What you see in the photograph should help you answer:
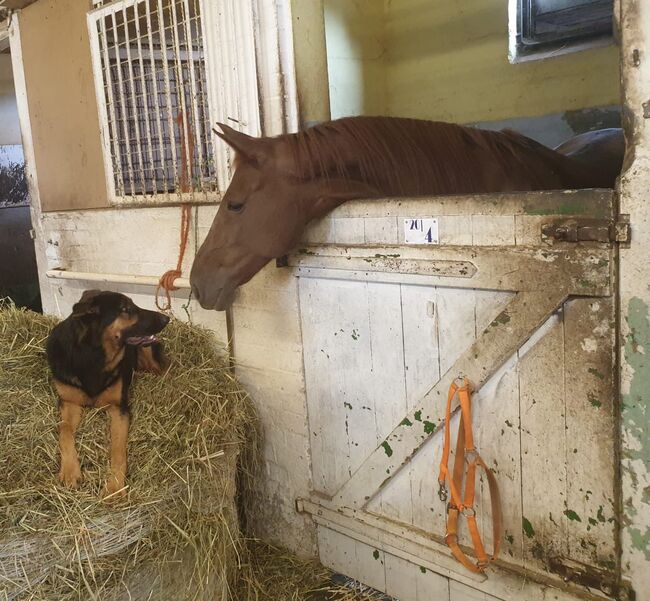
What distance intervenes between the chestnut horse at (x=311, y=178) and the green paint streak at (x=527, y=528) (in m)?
1.17

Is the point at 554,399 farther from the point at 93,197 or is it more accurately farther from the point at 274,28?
the point at 93,197

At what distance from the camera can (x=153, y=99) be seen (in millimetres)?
3312

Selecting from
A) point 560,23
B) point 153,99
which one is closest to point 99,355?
point 153,99

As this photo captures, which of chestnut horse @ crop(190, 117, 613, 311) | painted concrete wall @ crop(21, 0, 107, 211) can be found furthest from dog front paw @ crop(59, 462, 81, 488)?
painted concrete wall @ crop(21, 0, 107, 211)

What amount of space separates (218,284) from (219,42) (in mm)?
1185

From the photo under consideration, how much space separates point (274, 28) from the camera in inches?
97.9

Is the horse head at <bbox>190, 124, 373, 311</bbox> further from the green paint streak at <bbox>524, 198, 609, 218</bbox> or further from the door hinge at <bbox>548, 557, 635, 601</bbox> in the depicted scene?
the door hinge at <bbox>548, 557, 635, 601</bbox>

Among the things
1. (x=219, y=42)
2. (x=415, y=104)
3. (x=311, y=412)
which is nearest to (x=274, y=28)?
(x=219, y=42)

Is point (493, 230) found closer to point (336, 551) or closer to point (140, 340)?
point (140, 340)

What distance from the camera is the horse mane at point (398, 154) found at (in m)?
2.14

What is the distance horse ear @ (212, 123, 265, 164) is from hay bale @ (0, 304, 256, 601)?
1.07 m

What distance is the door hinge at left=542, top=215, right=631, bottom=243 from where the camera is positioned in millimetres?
1511

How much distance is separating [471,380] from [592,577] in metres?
0.65

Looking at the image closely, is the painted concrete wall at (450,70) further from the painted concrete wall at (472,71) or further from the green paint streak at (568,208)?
the green paint streak at (568,208)
